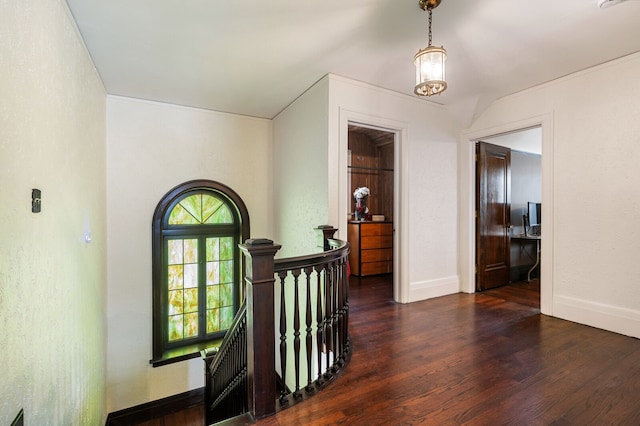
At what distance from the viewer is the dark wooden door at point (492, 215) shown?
3896 millimetres

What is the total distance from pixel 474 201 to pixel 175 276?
14.2 ft

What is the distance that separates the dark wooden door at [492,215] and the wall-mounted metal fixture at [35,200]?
14.3 ft

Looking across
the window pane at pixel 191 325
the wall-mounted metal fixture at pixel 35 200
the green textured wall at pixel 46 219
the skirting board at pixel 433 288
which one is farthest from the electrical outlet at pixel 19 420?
the skirting board at pixel 433 288

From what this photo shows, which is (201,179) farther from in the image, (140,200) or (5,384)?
(5,384)

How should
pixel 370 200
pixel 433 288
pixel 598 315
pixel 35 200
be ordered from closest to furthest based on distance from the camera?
1. pixel 35 200
2. pixel 598 315
3. pixel 433 288
4. pixel 370 200

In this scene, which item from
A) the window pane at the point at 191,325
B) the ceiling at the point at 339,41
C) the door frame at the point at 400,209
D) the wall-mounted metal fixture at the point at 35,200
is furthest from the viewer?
the window pane at the point at 191,325

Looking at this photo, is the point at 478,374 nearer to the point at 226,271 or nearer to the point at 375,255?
the point at 375,255

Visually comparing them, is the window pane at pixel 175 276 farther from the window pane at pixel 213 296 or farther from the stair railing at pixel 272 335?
the stair railing at pixel 272 335

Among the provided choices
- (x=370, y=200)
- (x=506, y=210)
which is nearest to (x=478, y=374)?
(x=506, y=210)

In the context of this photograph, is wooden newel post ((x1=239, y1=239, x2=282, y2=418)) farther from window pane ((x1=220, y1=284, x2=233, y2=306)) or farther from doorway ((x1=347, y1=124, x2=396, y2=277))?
doorway ((x1=347, y1=124, x2=396, y2=277))

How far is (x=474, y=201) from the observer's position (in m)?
3.88

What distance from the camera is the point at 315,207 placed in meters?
3.27

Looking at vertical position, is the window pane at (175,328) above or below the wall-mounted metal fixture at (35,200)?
below

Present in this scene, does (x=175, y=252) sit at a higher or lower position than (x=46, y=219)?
lower
